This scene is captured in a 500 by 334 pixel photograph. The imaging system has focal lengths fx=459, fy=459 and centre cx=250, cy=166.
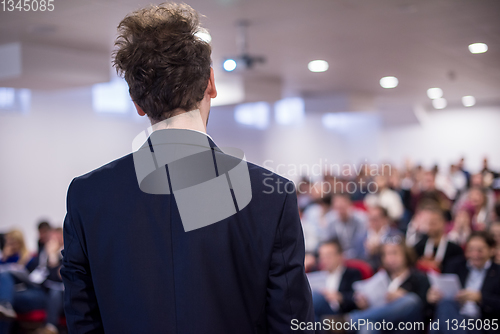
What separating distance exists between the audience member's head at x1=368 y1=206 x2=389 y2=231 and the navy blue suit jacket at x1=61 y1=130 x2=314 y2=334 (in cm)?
402

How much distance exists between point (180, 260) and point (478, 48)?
5276 mm

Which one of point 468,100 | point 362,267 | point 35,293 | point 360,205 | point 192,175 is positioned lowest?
point 35,293

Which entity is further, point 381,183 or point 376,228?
point 381,183

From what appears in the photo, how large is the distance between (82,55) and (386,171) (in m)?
5.91

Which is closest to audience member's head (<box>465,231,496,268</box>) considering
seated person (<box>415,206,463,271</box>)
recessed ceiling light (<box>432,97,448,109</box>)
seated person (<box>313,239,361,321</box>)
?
seated person (<box>415,206,463,271</box>)

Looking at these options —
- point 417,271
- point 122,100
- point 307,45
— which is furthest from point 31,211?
point 417,271

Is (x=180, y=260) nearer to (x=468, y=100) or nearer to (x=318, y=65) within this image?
(x=318, y=65)

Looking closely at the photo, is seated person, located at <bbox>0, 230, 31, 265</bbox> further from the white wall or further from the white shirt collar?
the white shirt collar

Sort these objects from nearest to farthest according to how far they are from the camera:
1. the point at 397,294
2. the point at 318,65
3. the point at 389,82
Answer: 1. the point at 397,294
2. the point at 318,65
3. the point at 389,82

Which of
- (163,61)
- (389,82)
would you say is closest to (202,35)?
(163,61)

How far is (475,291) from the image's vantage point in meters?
2.98

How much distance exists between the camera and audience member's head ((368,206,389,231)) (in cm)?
463

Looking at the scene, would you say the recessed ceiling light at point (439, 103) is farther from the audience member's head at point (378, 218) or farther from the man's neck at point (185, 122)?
the man's neck at point (185, 122)

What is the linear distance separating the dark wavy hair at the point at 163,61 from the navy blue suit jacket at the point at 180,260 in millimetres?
128
